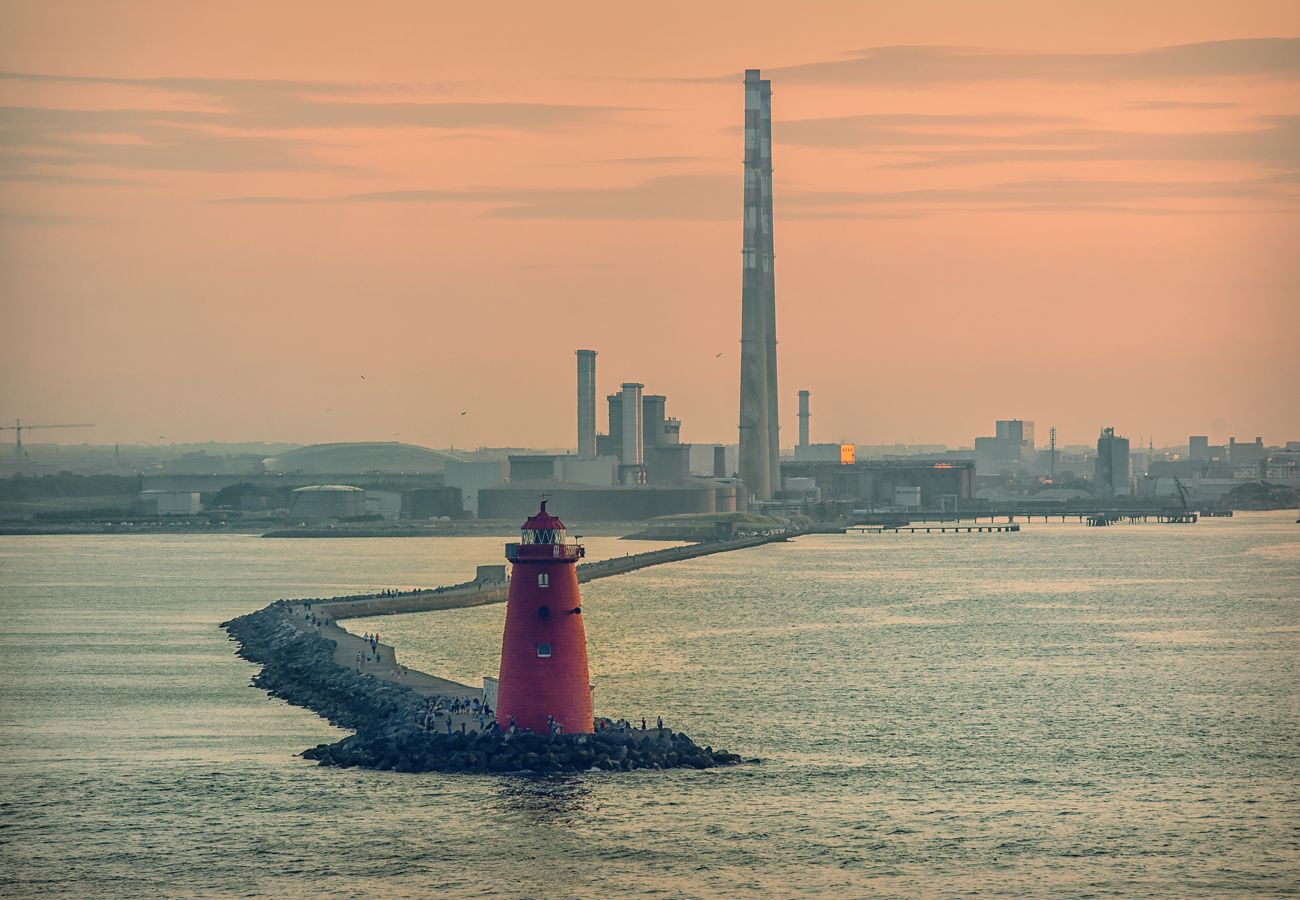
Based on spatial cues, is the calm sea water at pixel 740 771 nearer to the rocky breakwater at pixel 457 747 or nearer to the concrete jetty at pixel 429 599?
the rocky breakwater at pixel 457 747

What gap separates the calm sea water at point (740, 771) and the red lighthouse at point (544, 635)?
1573mm

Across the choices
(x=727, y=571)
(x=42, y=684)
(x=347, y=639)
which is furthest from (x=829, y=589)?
(x=42, y=684)

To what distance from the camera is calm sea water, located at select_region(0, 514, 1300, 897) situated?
36.5 m

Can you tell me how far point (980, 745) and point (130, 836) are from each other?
21820 mm

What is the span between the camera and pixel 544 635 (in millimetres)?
40438

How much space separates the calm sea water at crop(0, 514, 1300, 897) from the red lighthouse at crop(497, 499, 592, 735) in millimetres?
1573

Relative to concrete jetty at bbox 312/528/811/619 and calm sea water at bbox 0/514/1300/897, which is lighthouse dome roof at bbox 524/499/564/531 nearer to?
calm sea water at bbox 0/514/1300/897

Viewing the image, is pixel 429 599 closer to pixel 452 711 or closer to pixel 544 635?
pixel 452 711

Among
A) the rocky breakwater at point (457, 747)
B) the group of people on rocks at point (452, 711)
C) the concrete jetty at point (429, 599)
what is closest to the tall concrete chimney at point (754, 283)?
the concrete jetty at point (429, 599)

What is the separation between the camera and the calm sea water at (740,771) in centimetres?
3650

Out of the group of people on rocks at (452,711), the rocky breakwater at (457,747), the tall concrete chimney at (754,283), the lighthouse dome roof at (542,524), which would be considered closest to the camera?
the lighthouse dome roof at (542,524)

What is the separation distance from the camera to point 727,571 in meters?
136

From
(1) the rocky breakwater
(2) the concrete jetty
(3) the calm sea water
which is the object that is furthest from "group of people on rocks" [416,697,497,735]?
(2) the concrete jetty

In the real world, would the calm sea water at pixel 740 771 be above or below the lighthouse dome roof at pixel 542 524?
below
